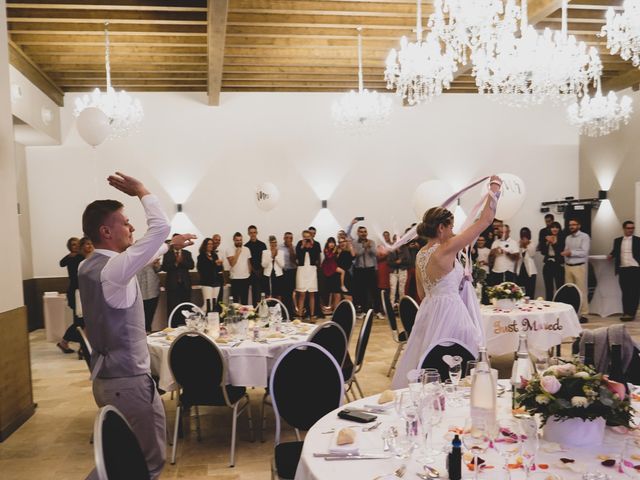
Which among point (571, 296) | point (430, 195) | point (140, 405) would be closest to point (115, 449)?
point (140, 405)

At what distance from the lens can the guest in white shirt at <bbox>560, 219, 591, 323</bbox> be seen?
9.73 meters

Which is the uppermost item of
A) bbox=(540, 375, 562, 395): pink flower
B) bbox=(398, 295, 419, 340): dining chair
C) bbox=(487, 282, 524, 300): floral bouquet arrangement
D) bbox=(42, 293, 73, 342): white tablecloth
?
bbox=(540, 375, 562, 395): pink flower

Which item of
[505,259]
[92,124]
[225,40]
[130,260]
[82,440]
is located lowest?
[82,440]

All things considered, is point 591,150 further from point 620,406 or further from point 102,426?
point 102,426

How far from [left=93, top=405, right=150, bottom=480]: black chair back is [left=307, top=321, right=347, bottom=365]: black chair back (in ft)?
6.89

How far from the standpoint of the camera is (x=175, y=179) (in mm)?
11188

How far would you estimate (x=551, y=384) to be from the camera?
1971 millimetres

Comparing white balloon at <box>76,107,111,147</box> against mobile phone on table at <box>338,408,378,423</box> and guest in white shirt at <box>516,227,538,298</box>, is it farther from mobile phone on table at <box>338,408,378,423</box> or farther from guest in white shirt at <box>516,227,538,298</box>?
guest in white shirt at <box>516,227,538,298</box>

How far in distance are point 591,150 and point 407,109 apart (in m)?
4.28

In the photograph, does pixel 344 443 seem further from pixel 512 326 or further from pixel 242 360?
pixel 512 326

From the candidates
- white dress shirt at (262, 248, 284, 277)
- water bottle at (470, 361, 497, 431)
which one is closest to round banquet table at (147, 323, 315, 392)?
water bottle at (470, 361, 497, 431)

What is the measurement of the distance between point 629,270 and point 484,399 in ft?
28.6

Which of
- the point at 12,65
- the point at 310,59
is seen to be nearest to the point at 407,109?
the point at 310,59

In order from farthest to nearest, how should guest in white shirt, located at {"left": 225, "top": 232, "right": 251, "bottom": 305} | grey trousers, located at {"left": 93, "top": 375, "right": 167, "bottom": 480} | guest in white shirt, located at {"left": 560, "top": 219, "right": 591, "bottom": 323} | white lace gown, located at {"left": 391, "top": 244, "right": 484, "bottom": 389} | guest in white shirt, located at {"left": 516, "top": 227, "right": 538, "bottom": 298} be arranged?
guest in white shirt, located at {"left": 516, "top": 227, "right": 538, "bottom": 298} < guest in white shirt, located at {"left": 225, "top": 232, "right": 251, "bottom": 305} < guest in white shirt, located at {"left": 560, "top": 219, "right": 591, "bottom": 323} < white lace gown, located at {"left": 391, "top": 244, "right": 484, "bottom": 389} < grey trousers, located at {"left": 93, "top": 375, "right": 167, "bottom": 480}
